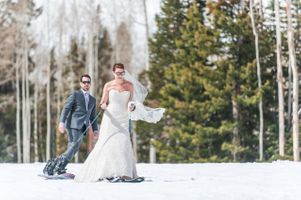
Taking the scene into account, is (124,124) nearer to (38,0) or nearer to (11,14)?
(11,14)

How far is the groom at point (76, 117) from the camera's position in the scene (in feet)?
38.1

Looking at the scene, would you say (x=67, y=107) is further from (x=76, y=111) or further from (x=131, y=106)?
(x=131, y=106)

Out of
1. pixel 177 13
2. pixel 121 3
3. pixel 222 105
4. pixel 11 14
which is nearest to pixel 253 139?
pixel 222 105

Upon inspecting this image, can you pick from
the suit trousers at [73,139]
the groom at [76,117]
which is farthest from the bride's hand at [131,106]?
the suit trousers at [73,139]

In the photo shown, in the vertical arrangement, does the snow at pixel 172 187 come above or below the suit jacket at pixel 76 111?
below

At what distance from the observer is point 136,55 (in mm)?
56094

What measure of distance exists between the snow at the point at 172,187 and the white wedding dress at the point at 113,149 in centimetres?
40

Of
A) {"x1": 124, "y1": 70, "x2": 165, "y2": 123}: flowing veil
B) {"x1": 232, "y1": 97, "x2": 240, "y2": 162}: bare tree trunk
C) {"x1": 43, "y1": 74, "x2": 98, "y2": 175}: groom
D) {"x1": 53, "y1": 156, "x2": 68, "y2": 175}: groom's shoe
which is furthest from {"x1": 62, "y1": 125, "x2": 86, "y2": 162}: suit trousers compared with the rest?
{"x1": 232, "y1": 97, "x2": 240, "y2": 162}: bare tree trunk

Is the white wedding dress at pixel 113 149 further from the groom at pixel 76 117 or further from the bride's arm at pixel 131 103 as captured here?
the groom at pixel 76 117

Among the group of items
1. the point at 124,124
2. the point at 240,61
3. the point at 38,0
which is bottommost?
the point at 124,124

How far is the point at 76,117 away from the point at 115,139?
0.99 meters

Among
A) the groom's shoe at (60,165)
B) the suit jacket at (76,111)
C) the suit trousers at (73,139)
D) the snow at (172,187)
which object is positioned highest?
the suit jacket at (76,111)

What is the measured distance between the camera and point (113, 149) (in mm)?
10984

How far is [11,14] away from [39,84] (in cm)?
880
